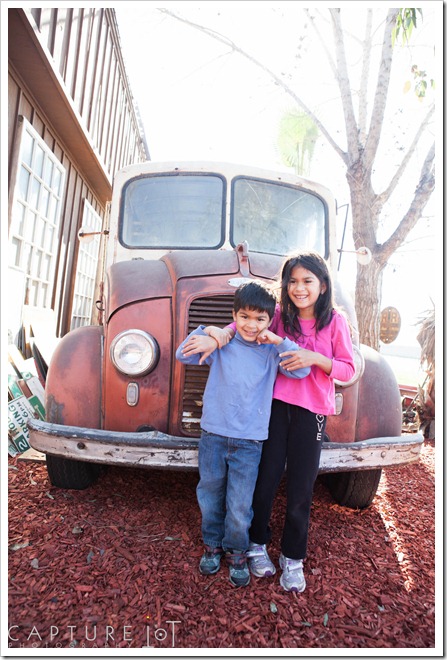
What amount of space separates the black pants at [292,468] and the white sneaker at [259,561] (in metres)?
0.04

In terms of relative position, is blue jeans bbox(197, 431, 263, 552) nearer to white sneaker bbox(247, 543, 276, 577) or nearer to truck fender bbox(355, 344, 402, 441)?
white sneaker bbox(247, 543, 276, 577)

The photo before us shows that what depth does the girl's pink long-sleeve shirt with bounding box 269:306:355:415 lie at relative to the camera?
7.24ft

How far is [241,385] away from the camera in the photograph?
7.19 feet

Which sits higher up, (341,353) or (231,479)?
(341,353)

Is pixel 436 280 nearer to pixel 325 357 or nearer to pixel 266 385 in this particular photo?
pixel 325 357

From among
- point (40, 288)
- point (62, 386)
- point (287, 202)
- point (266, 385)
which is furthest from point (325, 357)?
point (40, 288)

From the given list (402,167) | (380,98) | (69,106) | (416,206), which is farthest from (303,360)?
(402,167)

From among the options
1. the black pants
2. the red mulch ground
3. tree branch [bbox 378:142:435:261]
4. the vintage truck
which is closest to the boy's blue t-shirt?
the black pants

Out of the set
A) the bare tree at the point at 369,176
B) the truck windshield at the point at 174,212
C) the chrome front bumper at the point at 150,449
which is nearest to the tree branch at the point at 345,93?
the bare tree at the point at 369,176

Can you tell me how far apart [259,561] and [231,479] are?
1.44 feet

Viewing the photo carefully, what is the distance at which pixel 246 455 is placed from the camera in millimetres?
2189

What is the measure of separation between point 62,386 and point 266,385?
115 cm

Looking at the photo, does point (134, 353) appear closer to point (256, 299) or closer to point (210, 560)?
point (256, 299)

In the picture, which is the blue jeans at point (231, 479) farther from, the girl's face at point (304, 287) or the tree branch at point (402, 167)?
the tree branch at point (402, 167)
